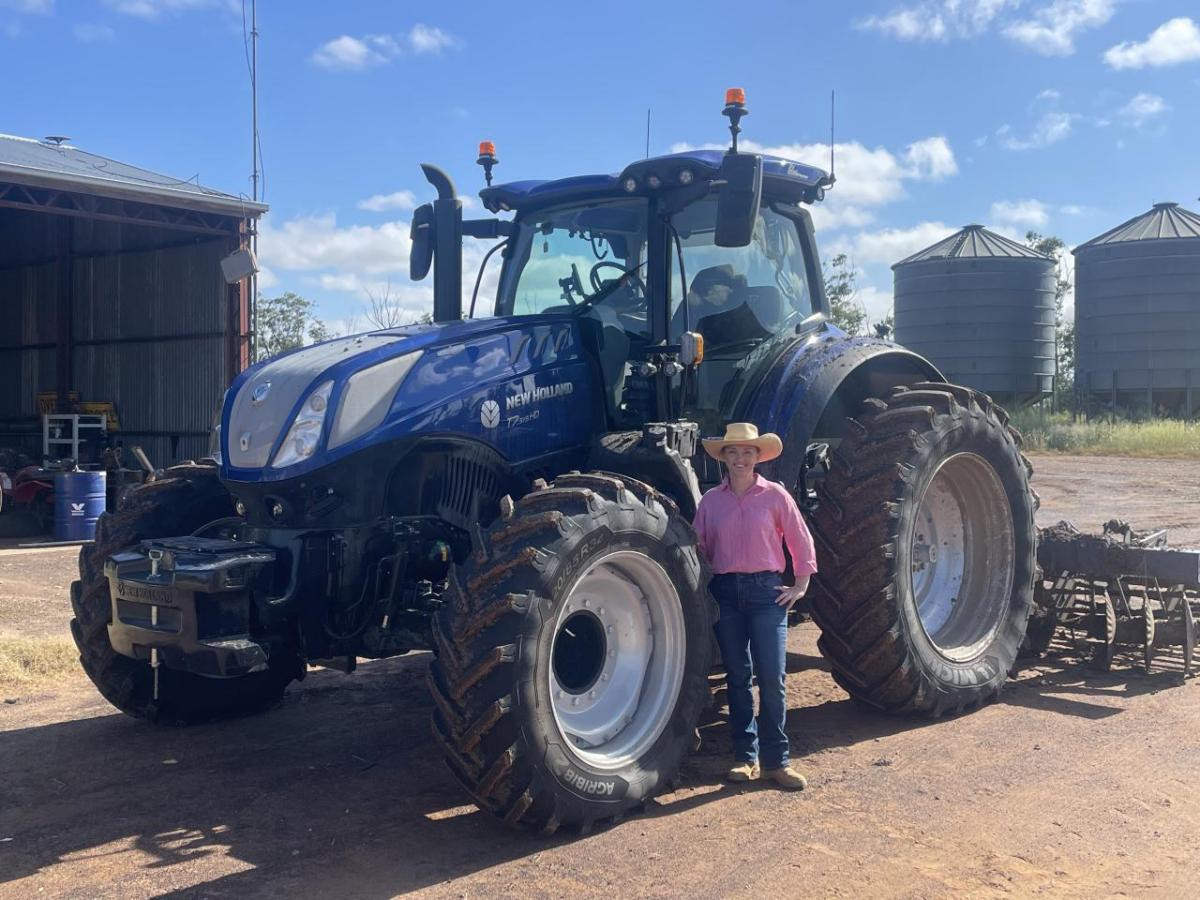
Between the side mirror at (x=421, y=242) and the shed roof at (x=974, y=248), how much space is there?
24.8 metres

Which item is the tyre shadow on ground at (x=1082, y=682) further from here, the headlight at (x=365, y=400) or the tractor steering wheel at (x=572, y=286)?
the headlight at (x=365, y=400)

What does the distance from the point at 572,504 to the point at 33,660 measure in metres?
4.73

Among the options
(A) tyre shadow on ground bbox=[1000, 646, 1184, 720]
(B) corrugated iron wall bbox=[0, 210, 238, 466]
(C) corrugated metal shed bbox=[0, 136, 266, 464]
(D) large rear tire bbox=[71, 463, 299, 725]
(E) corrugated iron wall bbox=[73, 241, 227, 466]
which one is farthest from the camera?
(B) corrugated iron wall bbox=[0, 210, 238, 466]

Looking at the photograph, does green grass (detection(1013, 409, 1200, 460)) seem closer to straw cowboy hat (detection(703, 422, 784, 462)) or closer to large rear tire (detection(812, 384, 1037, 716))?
large rear tire (detection(812, 384, 1037, 716))

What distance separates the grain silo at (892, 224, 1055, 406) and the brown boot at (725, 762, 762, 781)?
975 inches

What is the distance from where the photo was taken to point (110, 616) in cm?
518

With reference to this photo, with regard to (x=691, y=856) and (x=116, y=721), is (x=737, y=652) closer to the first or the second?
(x=691, y=856)

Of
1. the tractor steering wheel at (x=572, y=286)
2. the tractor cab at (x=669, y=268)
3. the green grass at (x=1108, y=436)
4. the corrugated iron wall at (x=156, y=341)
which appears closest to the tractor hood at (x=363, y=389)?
the tractor cab at (x=669, y=268)

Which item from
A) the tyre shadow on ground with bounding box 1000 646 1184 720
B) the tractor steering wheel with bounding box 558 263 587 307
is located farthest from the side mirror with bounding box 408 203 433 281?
the tyre shadow on ground with bounding box 1000 646 1184 720

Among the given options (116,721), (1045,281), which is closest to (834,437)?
(116,721)

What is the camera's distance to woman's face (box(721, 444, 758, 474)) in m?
4.96

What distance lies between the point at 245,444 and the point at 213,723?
1899mm

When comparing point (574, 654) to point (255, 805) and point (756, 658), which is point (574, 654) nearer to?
point (756, 658)

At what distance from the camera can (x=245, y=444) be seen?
4.92 m
